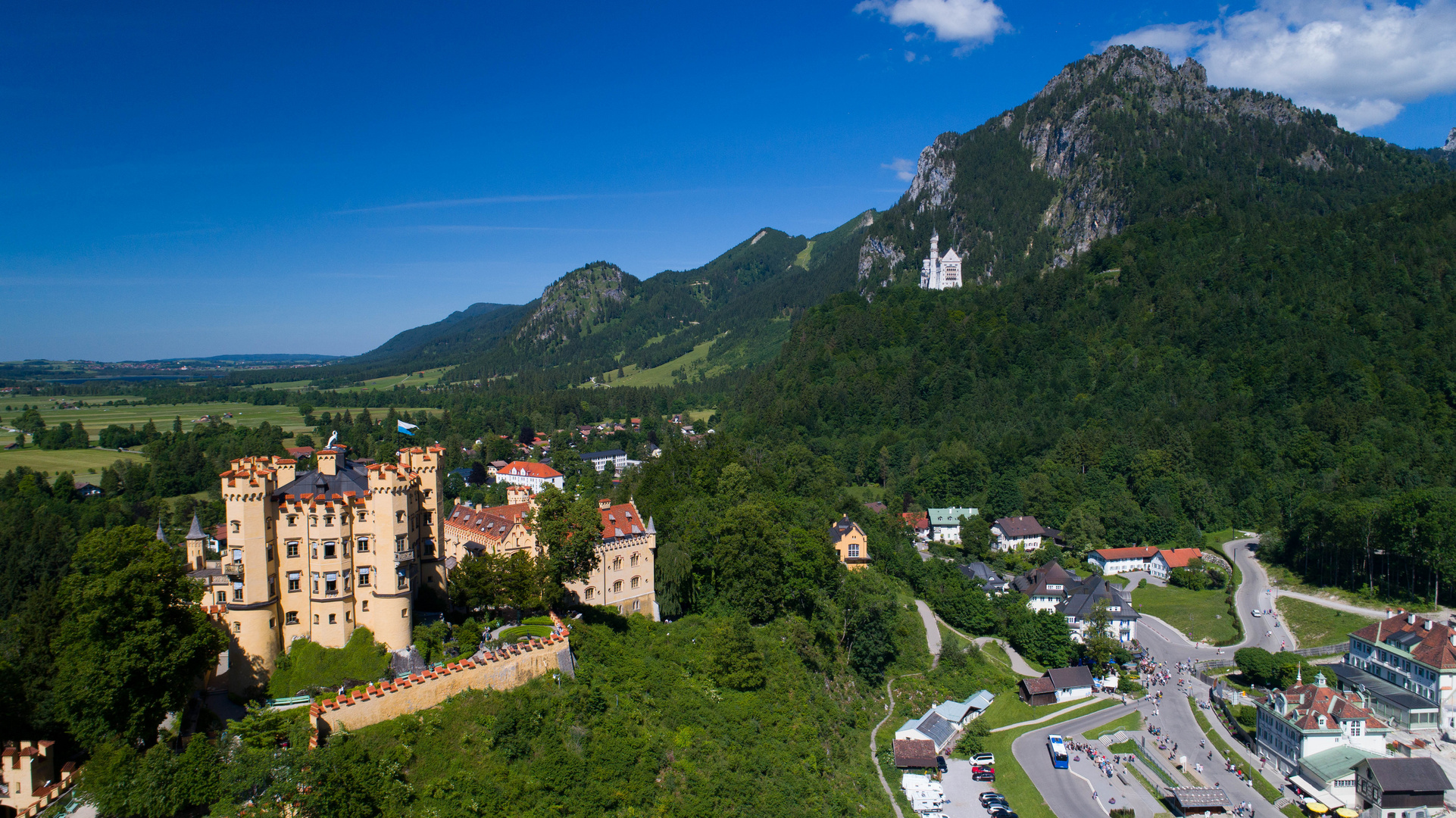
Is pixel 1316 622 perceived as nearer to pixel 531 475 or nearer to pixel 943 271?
pixel 531 475

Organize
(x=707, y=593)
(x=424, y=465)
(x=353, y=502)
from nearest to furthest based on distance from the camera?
(x=353, y=502) → (x=424, y=465) → (x=707, y=593)

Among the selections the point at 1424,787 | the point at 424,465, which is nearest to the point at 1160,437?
the point at 1424,787

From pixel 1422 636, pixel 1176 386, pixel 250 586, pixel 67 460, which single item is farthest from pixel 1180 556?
pixel 67 460

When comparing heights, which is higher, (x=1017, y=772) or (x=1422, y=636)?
(x=1422, y=636)

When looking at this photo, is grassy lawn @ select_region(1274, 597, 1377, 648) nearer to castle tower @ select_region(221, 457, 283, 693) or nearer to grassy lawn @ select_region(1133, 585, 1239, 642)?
grassy lawn @ select_region(1133, 585, 1239, 642)

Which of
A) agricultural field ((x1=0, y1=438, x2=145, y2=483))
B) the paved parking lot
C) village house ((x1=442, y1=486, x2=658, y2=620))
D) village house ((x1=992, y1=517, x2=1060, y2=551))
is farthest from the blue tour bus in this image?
agricultural field ((x1=0, y1=438, x2=145, y2=483))

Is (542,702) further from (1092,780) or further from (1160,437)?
(1160,437)

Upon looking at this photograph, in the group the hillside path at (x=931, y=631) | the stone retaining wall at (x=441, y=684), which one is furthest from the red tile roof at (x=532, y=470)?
the stone retaining wall at (x=441, y=684)

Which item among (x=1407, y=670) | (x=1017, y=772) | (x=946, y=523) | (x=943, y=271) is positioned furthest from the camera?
(x=943, y=271)
